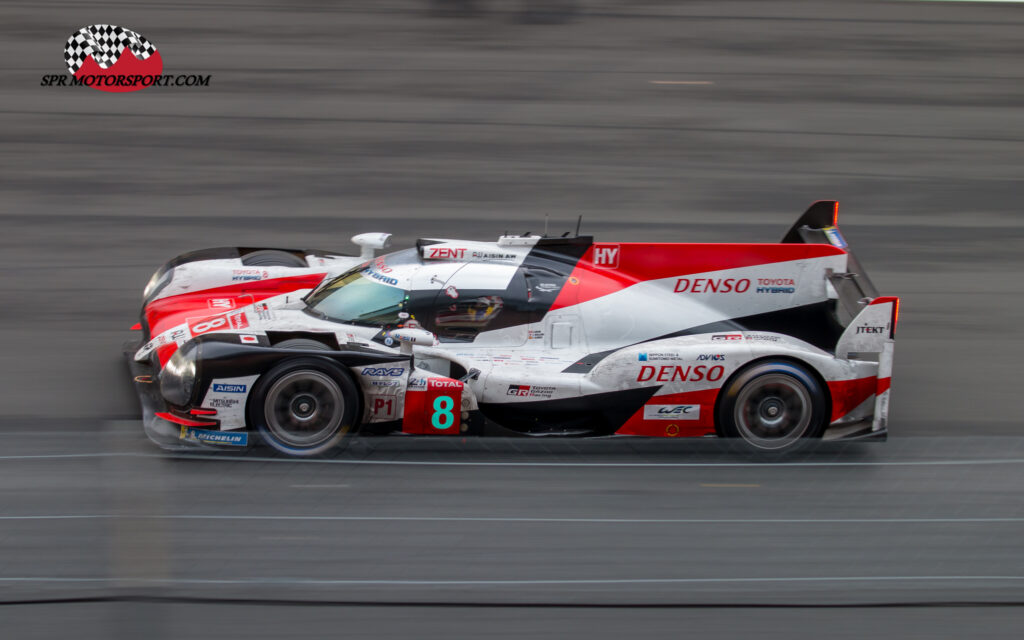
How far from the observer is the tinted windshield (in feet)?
22.1

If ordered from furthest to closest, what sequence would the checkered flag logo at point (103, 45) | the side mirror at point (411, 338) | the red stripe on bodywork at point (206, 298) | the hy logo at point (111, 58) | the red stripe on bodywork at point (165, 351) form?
the checkered flag logo at point (103, 45), the hy logo at point (111, 58), the red stripe on bodywork at point (206, 298), the red stripe on bodywork at point (165, 351), the side mirror at point (411, 338)

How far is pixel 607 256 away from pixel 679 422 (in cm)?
141

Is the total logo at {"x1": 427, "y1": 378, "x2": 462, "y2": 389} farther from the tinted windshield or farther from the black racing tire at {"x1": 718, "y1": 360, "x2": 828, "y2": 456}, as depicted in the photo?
the black racing tire at {"x1": 718, "y1": 360, "x2": 828, "y2": 456}

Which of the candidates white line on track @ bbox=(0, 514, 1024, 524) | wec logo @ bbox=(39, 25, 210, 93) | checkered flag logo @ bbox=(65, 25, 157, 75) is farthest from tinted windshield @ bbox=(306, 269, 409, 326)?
checkered flag logo @ bbox=(65, 25, 157, 75)

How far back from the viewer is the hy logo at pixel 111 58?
14680mm

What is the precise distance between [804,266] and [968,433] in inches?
65.1

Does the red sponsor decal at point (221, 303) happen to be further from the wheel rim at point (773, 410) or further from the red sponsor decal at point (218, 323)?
the wheel rim at point (773, 410)

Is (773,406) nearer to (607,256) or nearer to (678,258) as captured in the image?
(678,258)

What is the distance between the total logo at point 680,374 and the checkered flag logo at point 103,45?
37.9 ft

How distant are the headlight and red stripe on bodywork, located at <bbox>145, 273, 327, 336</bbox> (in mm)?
971

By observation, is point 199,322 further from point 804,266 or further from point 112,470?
point 804,266

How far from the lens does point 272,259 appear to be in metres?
8.35

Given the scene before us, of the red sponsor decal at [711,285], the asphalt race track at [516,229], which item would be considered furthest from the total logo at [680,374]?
the red sponsor decal at [711,285]

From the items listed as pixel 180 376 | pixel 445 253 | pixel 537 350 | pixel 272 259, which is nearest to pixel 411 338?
pixel 537 350
